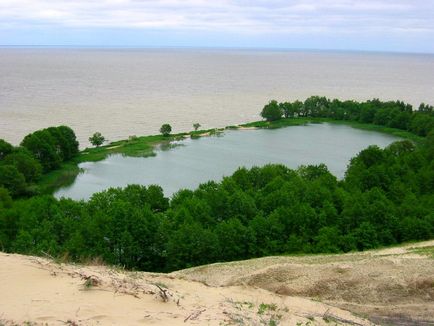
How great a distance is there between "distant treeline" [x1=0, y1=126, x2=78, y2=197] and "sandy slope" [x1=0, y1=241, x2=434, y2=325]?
90.8 ft

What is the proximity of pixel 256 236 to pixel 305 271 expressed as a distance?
7.87 metres

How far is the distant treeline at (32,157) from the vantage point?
44.7 m

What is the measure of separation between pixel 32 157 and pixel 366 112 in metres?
61.9

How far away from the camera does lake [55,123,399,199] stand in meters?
50.0

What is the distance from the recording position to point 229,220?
29.7 m

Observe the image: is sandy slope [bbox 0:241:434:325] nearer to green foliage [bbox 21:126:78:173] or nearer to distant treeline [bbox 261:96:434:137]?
green foliage [bbox 21:126:78:173]

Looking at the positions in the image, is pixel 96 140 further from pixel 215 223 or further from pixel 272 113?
pixel 215 223

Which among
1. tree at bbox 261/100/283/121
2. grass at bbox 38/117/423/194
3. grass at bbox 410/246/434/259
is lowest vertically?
grass at bbox 38/117/423/194

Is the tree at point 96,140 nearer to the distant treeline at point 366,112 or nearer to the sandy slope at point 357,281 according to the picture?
the distant treeline at point 366,112

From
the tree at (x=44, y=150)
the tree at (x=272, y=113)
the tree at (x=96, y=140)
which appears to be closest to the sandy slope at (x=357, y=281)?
the tree at (x=44, y=150)

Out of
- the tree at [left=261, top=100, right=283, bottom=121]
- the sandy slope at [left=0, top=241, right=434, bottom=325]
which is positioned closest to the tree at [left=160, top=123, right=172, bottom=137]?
the tree at [left=261, top=100, right=283, bottom=121]

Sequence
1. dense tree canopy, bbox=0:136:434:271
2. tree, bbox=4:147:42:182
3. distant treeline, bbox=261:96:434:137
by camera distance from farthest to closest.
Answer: distant treeline, bbox=261:96:434:137 → tree, bbox=4:147:42:182 → dense tree canopy, bbox=0:136:434:271

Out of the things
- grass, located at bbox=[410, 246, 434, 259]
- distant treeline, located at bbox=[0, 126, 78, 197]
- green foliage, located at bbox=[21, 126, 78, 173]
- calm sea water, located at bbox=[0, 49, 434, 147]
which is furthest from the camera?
calm sea water, located at bbox=[0, 49, 434, 147]

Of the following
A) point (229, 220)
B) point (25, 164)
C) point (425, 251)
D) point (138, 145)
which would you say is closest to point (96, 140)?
point (138, 145)
